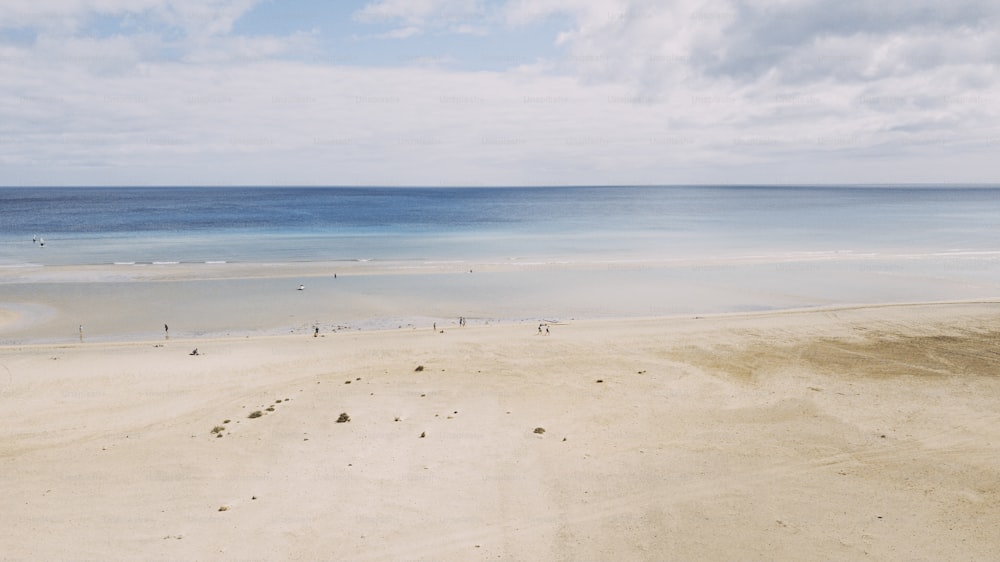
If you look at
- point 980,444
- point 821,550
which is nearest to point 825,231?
point 980,444

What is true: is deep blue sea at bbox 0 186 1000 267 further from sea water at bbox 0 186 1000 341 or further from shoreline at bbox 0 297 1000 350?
shoreline at bbox 0 297 1000 350

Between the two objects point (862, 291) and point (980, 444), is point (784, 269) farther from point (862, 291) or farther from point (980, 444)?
point (980, 444)

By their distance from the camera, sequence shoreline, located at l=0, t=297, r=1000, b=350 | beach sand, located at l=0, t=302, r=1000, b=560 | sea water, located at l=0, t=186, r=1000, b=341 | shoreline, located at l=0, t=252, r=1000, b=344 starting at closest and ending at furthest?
beach sand, located at l=0, t=302, r=1000, b=560 < shoreline, located at l=0, t=297, r=1000, b=350 < shoreline, located at l=0, t=252, r=1000, b=344 < sea water, located at l=0, t=186, r=1000, b=341

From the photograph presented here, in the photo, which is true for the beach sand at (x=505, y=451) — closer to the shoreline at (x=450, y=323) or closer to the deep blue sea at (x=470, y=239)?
the shoreline at (x=450, y=323)

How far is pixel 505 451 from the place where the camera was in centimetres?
1369

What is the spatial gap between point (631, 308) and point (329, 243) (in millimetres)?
41774

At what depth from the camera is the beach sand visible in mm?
10227

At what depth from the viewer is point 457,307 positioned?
3216 cm

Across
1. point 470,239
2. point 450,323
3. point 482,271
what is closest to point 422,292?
point 450,323

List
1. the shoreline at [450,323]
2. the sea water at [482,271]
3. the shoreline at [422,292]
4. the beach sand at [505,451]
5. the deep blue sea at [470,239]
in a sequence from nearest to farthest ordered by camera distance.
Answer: the beach sand at [505,451] < the shoreline at [450,323] < the shoreline at [422,292] < the sea water at [482,271] < the deep blue sea at [470,239]

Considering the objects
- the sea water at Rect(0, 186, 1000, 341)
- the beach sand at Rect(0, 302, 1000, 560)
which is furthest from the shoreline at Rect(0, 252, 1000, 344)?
the beach sand at Rect(0, 302, 1000, 560)

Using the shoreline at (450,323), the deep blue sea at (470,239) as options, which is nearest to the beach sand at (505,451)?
the shoreline at (450,323)

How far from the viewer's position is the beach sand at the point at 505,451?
10227mm

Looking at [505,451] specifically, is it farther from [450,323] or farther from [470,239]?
[470,239]
